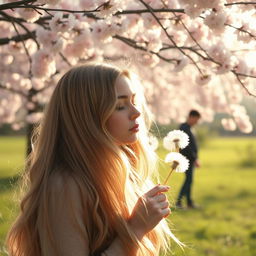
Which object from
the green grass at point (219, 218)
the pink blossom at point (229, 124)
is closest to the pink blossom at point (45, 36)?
the green grass at point (219, 218)

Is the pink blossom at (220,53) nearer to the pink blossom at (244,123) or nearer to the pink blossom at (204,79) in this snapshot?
the pink blossom at (204,79)

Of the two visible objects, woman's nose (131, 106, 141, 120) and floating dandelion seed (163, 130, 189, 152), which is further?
floating dandelion seed (163, 130, 189, 152)

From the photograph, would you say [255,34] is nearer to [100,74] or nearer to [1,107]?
[100,74]

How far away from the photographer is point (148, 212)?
1.76 m

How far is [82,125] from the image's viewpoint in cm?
180

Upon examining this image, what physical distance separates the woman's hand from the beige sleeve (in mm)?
204

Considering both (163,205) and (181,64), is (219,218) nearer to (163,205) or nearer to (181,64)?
(181,64)

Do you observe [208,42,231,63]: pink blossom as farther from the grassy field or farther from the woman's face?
the woman's face

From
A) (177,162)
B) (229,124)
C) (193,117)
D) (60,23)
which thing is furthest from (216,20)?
(229,124)

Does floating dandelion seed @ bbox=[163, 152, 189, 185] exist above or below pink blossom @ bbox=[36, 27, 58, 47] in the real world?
below

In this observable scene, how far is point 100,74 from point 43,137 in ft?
1.08

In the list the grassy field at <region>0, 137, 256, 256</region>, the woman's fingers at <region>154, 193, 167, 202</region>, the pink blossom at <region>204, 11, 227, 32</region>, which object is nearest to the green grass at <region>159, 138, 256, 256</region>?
the grassy field at <region>0, 137, 256, 256</region>

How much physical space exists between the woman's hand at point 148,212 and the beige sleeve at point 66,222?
0.67 feet

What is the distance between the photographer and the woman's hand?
1.76m
